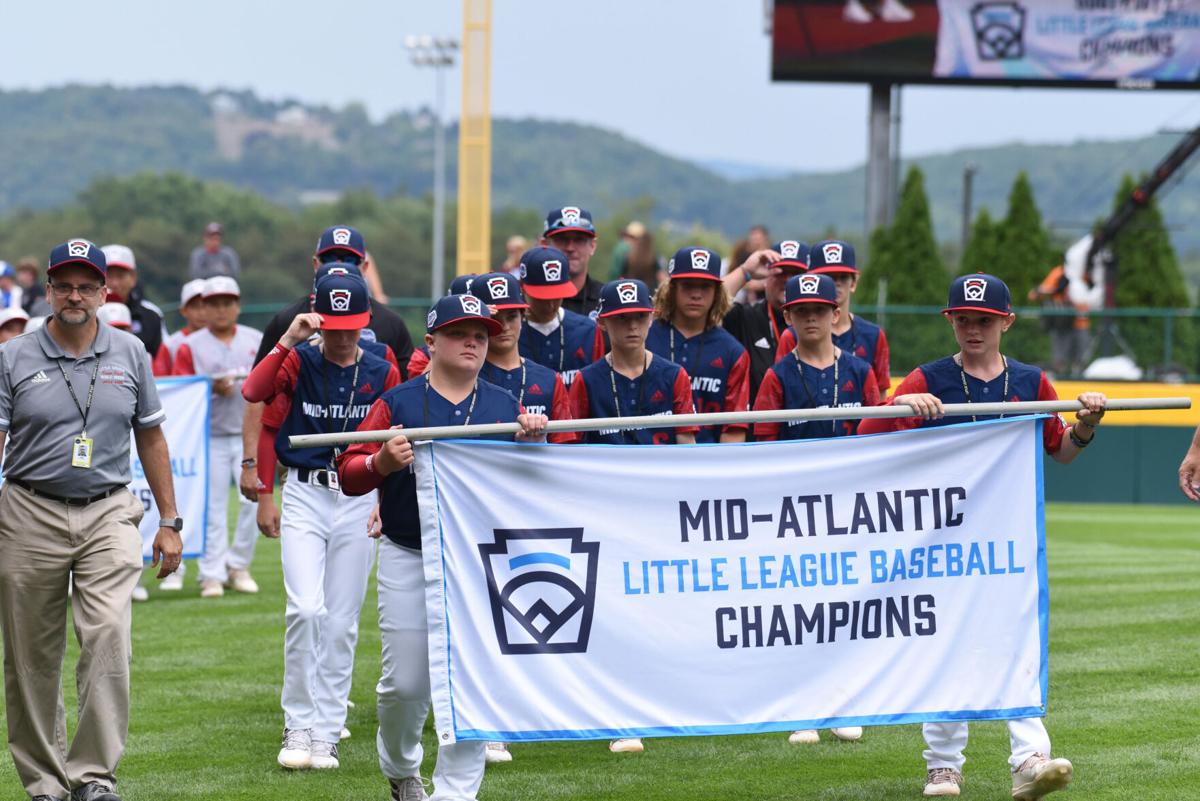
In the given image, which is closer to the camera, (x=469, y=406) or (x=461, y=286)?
(x=469, y=406)

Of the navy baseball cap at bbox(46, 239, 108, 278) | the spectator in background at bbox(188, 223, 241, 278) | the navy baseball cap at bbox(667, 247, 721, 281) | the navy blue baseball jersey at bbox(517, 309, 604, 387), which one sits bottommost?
the navy blue baseball jersey at bbox(517, 309, 604, 387)

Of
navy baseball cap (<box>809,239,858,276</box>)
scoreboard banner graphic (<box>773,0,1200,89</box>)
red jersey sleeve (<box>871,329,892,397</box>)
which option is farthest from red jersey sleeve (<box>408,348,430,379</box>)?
scoreboard banner graphic (<box>773,0,1200,89</box>)

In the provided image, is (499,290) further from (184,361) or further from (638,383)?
(184,361)

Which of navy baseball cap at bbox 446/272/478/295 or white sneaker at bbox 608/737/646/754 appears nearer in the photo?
navy baseball cap at bbox 446/272/478/295

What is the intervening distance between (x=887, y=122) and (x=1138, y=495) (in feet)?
32.0

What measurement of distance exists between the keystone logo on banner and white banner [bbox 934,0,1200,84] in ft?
80.6

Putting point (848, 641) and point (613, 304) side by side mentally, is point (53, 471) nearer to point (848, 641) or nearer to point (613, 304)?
point (613, 304)

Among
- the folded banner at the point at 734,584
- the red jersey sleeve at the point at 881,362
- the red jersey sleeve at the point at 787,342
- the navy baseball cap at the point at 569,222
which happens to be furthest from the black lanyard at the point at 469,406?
the red jersey sleeve at the point at 881,362

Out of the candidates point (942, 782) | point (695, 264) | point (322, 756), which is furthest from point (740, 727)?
point (695, 264)

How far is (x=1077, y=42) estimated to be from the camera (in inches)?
1188

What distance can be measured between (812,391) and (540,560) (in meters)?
2.17

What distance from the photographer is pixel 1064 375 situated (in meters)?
25.3

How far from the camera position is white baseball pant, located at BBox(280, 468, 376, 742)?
806 cm

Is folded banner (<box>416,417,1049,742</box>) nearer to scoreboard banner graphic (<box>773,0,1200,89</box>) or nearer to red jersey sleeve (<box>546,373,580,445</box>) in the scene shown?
red jersey sleeve (<box>546,373,580,445</box>)
